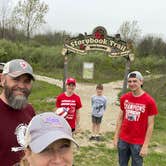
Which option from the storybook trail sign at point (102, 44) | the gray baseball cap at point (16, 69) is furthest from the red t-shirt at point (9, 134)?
the storybook trail sign at point (102, 44)

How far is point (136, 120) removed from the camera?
4.73 metres

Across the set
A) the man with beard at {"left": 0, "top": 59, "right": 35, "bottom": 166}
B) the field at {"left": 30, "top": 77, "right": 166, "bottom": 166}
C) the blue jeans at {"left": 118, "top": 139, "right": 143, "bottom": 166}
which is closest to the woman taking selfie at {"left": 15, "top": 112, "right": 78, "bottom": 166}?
the man with beard at {"left": 0, "top": 59, "right": 35, "bottom": 166}

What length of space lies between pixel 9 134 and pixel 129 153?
8.72 ft

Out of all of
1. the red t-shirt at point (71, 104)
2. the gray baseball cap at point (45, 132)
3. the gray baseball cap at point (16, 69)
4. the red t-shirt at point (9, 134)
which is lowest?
the red t-shirt at point (71, 104)

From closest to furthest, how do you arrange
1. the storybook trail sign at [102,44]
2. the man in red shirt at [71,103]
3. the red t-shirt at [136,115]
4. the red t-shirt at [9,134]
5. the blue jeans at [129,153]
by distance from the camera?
the red t-shirt at [9,134]
the red t-shirt at [136,115]
the blue jeans at [129,153]
the man in red shirt at [71,103]
the storybook trail sign at [102,44]

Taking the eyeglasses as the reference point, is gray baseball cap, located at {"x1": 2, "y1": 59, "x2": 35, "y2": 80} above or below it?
above

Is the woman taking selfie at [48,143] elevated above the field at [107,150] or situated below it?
above

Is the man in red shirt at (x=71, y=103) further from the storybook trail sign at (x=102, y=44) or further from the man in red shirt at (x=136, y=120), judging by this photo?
the storybook trail sign at (x=102, y=44)

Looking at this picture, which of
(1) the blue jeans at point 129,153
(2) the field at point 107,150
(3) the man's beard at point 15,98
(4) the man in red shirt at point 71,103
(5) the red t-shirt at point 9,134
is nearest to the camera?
(5) the red t-shirt at point 9,134

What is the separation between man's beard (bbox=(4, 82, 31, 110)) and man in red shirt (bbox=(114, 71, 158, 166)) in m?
2.06

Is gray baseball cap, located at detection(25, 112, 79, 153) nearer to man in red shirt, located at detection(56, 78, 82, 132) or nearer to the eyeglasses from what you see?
the eyeglasses

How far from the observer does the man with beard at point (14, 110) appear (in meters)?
2.59

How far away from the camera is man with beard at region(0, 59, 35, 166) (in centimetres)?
259

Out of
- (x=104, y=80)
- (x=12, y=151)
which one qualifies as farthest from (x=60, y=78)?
(x=12, y=151)
